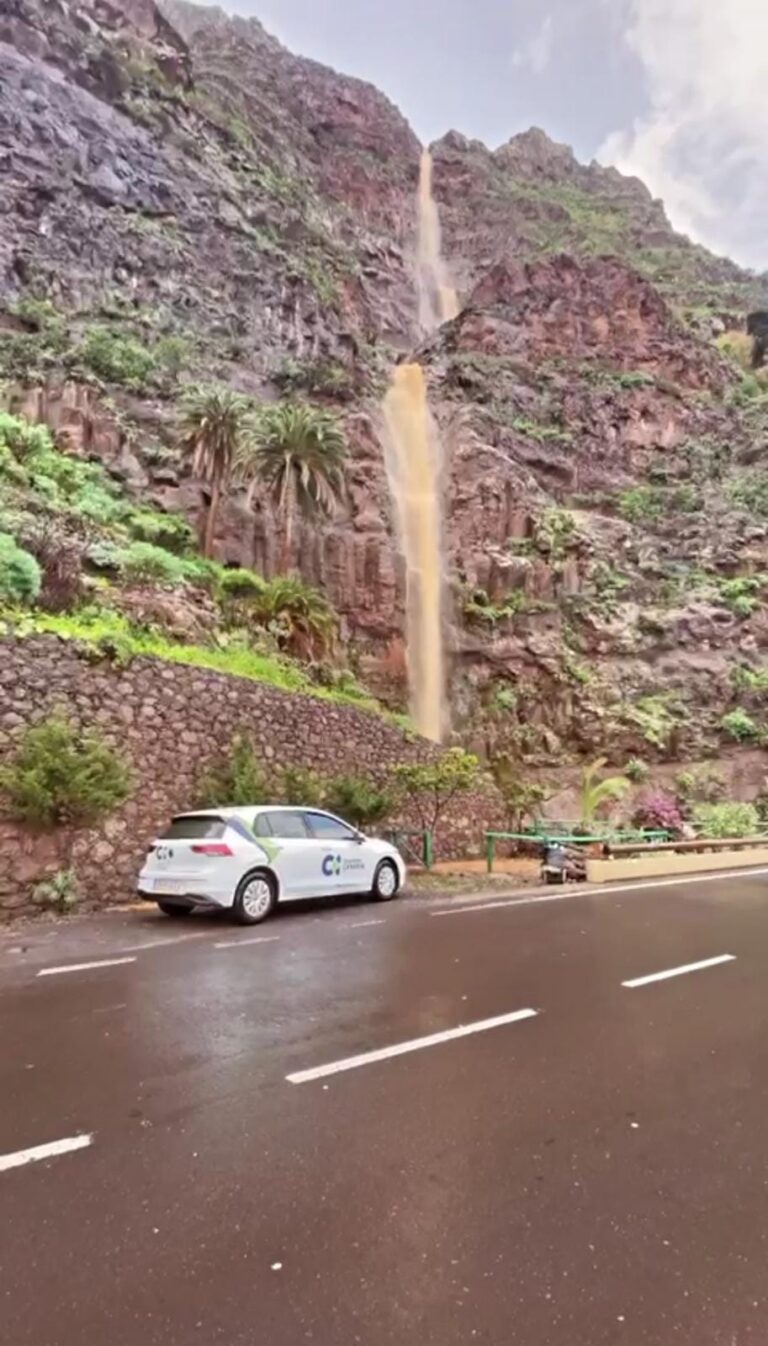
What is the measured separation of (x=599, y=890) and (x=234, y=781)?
649 cm

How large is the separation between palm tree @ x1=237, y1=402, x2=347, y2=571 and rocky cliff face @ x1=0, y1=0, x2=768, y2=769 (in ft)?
14.2

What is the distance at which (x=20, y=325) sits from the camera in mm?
34406

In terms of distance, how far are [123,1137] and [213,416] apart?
25.0 metres

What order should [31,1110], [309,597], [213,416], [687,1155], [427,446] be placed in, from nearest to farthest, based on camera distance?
[687,1155] → [31,1110] → [309,597] → [213,416] → [427,446]

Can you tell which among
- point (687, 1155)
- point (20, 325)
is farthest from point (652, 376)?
point (687, 1155)

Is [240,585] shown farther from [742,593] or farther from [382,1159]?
[742,593]

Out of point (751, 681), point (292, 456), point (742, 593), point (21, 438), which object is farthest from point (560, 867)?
point (742, 593)

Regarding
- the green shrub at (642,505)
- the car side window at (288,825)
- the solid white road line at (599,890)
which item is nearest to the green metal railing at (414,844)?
the solid white road line at (599,890)

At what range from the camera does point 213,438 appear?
26.0 meters

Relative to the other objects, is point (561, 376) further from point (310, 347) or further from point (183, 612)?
point (183, 612)

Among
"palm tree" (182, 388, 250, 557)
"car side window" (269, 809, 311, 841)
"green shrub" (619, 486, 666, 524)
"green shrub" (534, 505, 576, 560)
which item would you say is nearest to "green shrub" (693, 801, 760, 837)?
"green shrub" (534, 505, 576, 560)

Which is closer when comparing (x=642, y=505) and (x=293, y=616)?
(x=293, y=616)

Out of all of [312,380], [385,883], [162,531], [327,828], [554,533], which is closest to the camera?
[327,828]

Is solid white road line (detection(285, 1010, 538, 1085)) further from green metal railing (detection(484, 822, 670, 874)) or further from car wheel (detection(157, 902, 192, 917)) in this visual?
green metal railing (detection(484, 822, 670, 874))
